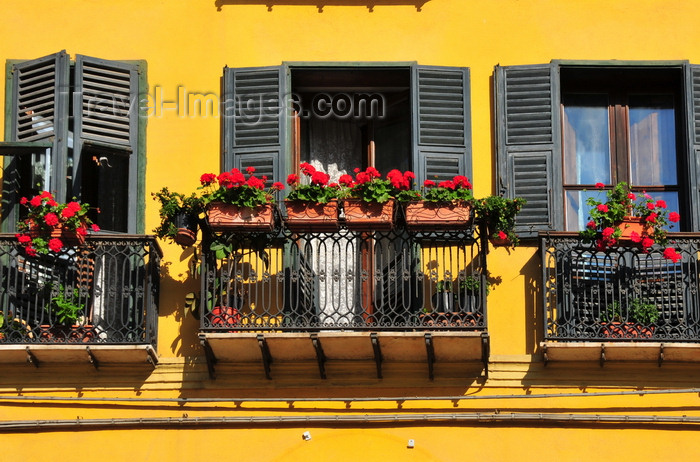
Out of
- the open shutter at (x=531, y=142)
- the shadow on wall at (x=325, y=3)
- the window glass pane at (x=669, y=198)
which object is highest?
the shadow on wall at (x=325, y=3)

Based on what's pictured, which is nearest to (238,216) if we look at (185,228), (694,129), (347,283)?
(185,228)

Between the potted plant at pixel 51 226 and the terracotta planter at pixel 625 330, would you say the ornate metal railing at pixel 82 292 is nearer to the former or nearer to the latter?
the potted plant at pixel 51 226

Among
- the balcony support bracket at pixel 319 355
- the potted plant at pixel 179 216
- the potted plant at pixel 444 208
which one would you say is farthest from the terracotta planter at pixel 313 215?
the balcony support bracket at pixel 319 355

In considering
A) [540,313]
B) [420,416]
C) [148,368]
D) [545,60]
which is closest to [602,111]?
[545,60]

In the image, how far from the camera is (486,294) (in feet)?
50.9

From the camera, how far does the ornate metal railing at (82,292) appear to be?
1562 cm

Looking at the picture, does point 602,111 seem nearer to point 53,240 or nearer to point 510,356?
point 510,356

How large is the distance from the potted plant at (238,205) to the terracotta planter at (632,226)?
9.53ft

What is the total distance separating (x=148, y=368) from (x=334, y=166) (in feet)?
8.99

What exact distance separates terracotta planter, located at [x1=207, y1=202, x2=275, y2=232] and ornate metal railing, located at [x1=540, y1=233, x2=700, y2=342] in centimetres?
232

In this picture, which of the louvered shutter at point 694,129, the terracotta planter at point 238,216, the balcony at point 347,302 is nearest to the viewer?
the balcony at point 347,302

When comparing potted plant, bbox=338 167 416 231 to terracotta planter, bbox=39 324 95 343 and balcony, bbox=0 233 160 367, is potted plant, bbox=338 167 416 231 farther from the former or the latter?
terracotta planter, bbox=39 324 95 343

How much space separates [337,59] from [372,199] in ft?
6.32

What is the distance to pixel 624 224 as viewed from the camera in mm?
15562
